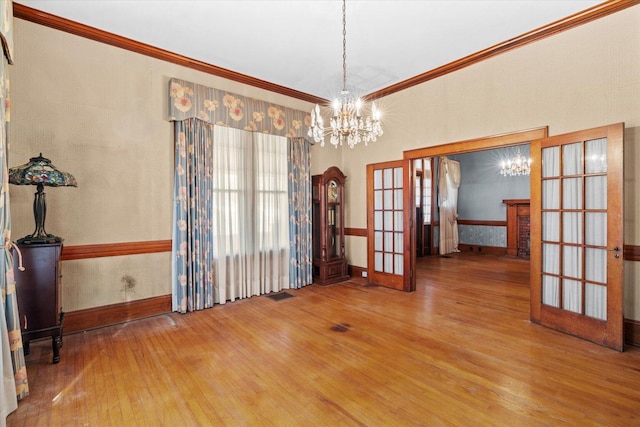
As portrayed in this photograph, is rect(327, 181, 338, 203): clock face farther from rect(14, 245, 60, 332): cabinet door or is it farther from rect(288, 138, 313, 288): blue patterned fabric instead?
rect(14, 245, 60, 332): cabinet door

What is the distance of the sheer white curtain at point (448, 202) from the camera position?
9.05m

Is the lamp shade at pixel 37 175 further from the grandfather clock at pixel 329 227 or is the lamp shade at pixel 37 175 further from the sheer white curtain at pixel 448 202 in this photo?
the sheer white curtain at pixel 448 202

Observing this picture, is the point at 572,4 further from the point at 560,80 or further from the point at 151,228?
the point at 151,228

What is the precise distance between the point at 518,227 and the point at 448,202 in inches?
76.3

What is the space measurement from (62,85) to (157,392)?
132 inches

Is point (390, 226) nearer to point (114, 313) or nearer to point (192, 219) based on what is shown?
point (192, 219)

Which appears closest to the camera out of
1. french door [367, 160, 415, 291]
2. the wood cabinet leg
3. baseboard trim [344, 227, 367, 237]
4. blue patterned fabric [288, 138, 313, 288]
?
the wood cabinet leg

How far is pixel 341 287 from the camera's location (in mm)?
5227

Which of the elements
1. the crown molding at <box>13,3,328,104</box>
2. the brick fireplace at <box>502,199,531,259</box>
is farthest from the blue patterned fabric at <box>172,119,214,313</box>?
the brick fireplace at <box>502,199,531,259</box>

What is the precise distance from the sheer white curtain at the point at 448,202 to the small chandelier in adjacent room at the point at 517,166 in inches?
56.5

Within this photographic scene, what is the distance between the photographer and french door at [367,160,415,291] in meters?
4.93

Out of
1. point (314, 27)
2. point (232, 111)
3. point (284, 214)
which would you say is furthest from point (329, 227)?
point (314, 27)

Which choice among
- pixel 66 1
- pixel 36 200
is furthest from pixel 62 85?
pixel 36 200

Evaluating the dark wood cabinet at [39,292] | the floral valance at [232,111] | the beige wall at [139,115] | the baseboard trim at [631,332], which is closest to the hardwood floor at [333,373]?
the baseboard trim at [631,332]
